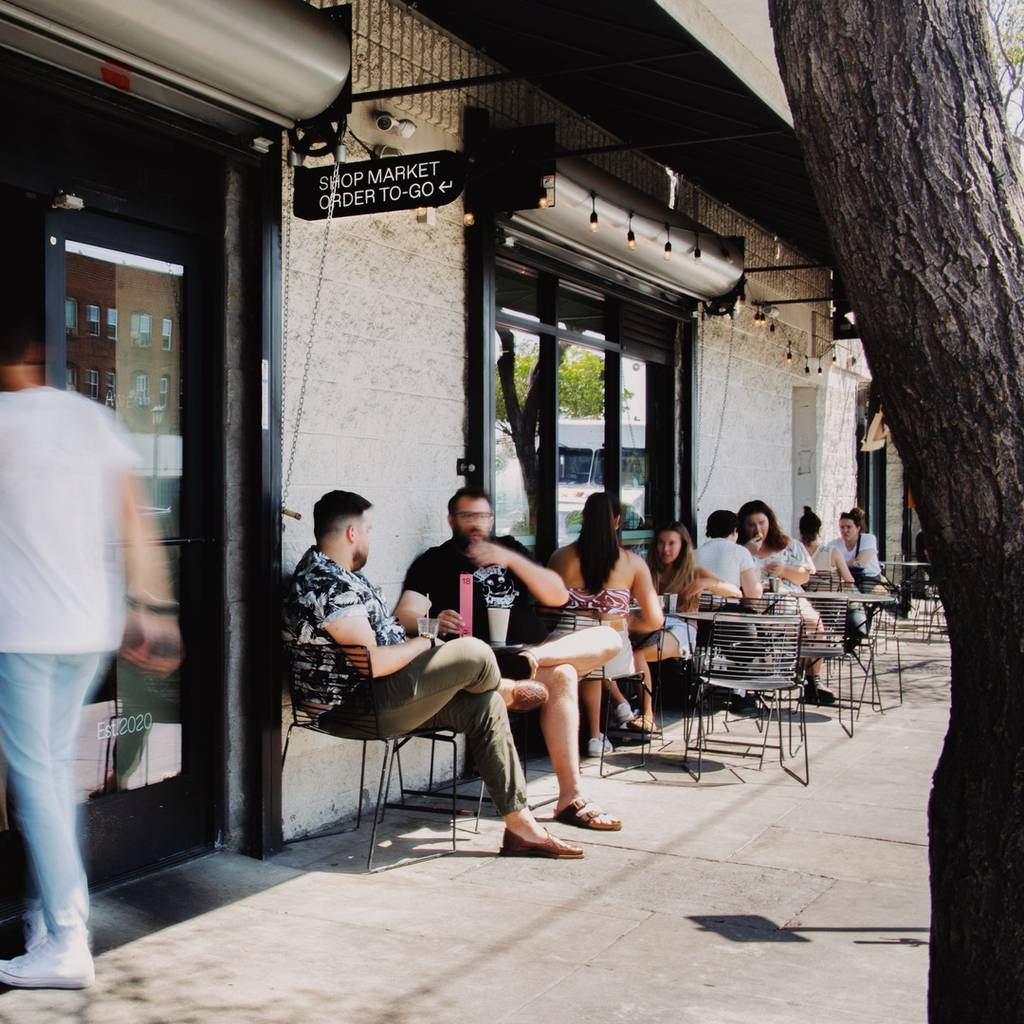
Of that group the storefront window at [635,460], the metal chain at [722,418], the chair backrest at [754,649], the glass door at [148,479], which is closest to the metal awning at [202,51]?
the glass door at [148,479]

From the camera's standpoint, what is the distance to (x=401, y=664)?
4.67 meters

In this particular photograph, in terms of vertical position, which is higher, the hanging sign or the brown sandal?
the hanging sign

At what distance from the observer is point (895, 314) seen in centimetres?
218

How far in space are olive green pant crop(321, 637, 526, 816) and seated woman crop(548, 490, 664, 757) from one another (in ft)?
5.89

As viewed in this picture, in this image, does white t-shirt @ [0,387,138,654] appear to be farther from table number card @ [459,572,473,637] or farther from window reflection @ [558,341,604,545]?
window reflection @ [558,341,604,545]

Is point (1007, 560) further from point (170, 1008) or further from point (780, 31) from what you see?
point (170, 1008)

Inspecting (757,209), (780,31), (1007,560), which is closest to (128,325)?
(780,31)

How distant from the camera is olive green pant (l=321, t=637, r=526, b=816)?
185 inches

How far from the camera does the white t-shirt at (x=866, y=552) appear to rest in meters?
11.5

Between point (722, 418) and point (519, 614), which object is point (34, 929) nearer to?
point (519, 614)

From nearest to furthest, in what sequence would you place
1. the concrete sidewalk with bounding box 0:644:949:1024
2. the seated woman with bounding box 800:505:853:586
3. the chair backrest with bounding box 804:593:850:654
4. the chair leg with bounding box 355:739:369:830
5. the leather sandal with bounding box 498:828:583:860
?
the concrete sidewalk with bounding box 0:644:949:1024
the leather sandal with bounding box 498:828:583:860
the chair leg with bounding box 355:739:369:830
the chair backrest with bounding box 804:593:850:654
the seated woman with bounding box 800:505:853:586

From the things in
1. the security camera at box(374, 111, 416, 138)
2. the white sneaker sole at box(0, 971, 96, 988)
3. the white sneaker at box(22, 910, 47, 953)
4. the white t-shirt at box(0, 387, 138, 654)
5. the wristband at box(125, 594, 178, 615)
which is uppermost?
the security camera at box(374, 111, 416, 138)

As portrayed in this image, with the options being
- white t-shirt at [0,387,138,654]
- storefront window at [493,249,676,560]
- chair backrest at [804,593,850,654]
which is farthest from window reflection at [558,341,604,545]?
white t-shirt at [0,387,138,654]

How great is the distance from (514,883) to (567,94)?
195 inches
